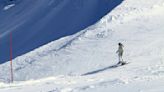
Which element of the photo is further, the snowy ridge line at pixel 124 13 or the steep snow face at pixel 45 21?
the steep snow face at pixel 45 21

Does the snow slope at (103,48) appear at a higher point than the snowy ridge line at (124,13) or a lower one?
lower

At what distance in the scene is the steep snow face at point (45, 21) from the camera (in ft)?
122

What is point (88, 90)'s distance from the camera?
14727 millimetres

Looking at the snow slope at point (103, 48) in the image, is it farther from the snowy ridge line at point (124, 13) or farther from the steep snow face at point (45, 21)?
the steep snow face at point (45, 21)

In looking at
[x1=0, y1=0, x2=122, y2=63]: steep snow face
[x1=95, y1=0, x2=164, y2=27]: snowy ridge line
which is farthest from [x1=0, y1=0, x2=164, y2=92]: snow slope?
[x1=0, y1=0, x2=122, y2=63]: steep snow face

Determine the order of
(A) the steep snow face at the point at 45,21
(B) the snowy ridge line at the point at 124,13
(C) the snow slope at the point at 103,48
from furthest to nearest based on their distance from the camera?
(A) the steep snow face at the point at 45,21 < (B) the snowy ridge line at the point at 124,13 < (C) the snow slope at the point at 103,48

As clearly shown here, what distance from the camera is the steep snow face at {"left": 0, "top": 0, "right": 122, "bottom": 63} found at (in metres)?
37.1

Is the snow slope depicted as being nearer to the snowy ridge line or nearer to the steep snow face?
the snowy ridge line

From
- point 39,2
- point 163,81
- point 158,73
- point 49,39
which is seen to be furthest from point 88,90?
point 39,2

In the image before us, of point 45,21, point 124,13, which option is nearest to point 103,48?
point 124,13

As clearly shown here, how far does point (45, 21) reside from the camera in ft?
134

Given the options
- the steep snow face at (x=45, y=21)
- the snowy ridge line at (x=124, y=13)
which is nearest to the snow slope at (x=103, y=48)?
the snowy ridge line at (x=124, y=13)

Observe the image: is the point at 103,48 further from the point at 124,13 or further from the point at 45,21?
the point at 45,21

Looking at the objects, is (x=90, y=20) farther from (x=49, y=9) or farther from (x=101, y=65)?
(x=101, y=65)
